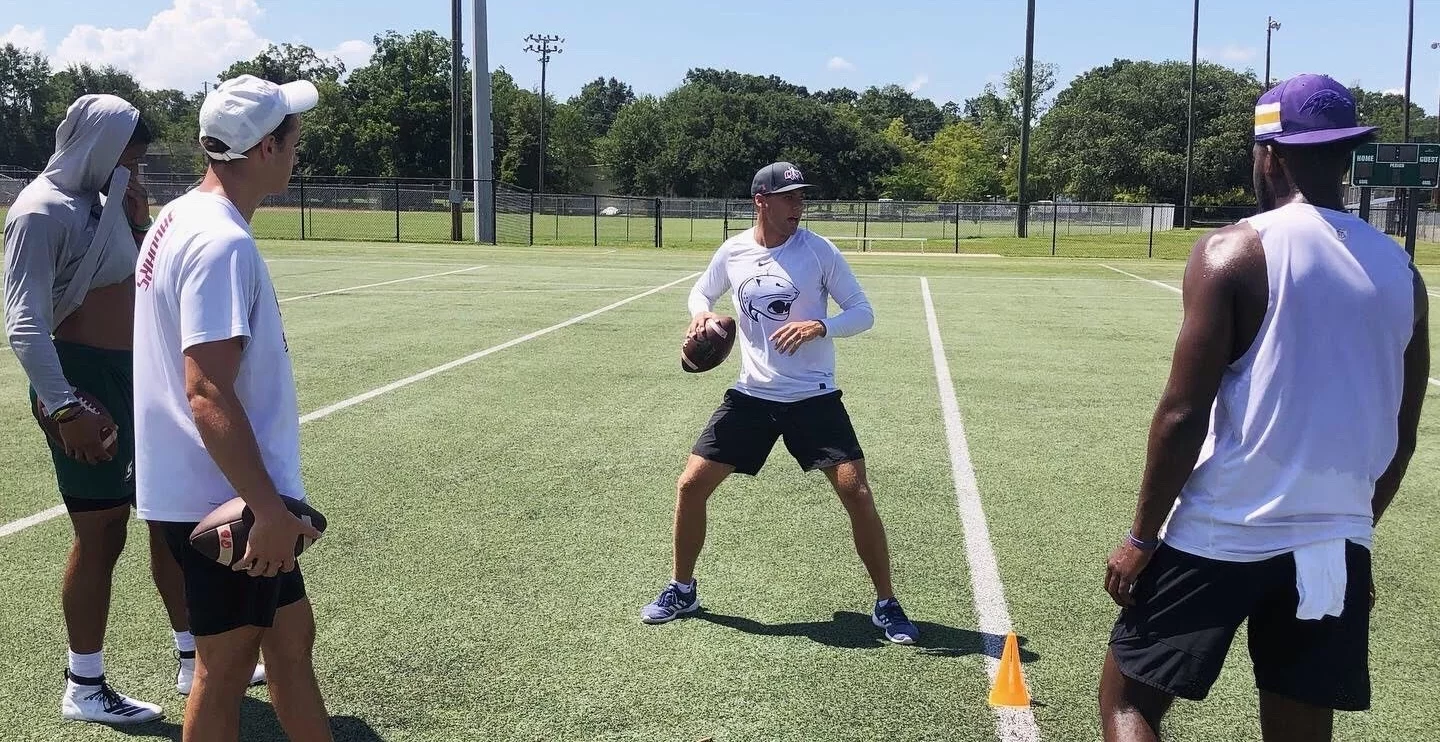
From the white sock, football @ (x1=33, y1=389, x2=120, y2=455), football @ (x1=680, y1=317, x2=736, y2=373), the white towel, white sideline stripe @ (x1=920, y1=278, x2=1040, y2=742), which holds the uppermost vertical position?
football @ (x1=680, y1=317, x2=736, y2=373)

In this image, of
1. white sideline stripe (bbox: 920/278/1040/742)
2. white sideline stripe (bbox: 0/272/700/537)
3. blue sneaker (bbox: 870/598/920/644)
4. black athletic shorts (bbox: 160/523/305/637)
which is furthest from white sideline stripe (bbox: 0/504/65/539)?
white sideline stripe (bbox: 920/278/1040/742)

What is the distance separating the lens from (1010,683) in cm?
383

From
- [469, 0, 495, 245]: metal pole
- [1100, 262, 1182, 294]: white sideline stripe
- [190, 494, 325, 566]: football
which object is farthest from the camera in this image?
[469, 0, 495, 245]: metal pole

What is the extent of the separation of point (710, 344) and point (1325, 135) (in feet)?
9.54

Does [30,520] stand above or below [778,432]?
below

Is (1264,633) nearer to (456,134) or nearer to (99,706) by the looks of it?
(99,706)

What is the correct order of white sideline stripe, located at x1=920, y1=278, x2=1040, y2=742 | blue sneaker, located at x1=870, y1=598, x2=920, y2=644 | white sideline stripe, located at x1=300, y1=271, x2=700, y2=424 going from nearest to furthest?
white sideline stripe, located at x1=920, y1=278, x2=1040, y2=742, blue sneaker, located at x1=870, y1=598, x2=920, y2=644, white sideline stripe, located at x1=300, y1=271, x2=700, y2=424

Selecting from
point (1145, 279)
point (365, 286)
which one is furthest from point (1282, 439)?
point (1145, 279)

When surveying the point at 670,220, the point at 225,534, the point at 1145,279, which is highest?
the point at 670,220

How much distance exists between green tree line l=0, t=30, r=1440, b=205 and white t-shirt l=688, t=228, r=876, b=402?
7892cm

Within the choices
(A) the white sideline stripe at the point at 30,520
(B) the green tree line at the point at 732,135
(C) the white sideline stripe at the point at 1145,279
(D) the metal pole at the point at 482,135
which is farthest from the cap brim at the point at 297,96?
(B) the green tree line at the point at 732,135

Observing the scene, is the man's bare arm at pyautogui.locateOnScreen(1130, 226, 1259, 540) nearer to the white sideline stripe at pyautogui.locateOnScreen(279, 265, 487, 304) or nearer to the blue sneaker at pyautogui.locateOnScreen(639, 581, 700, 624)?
the blue sneaker at pyautogui.locateOnScreen(639, 581, 700, 624)

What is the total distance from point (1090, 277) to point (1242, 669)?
2190cm

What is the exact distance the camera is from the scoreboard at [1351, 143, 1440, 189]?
81.5 ft
